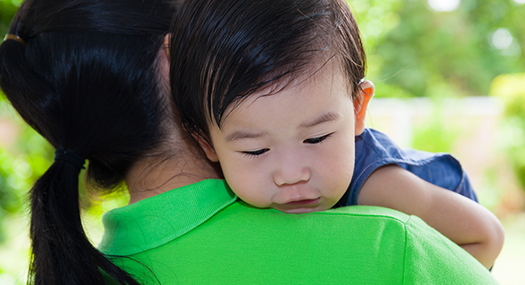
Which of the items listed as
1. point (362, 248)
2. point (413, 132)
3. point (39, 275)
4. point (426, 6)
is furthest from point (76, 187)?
point (426, 6)

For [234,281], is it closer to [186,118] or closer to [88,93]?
[186,118]

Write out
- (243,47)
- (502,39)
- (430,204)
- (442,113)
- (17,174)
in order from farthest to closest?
(502,39) → (442,113) → (17,174) → (430,204) → (243,47)

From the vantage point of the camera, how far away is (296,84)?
93 centimetres

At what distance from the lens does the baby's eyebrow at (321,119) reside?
37.6 inches

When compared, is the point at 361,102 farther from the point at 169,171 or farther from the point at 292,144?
the point at 169,171

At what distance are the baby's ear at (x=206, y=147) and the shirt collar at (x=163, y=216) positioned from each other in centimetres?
7

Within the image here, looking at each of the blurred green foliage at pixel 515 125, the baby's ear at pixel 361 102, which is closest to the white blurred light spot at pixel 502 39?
the blurred green foliage at pixel 515 125

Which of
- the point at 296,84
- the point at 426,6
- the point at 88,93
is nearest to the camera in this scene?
the point at 296,84

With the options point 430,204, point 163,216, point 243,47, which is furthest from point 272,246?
point 430,204

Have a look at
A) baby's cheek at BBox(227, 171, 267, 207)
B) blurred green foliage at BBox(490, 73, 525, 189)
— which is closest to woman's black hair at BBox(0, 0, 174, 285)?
baby's cheek at BBox(227, 171, 267, 207)

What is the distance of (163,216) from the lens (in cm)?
102

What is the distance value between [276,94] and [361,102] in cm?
32

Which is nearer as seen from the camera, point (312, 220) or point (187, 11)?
point (312, 220)

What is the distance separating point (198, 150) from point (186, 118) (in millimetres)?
133
